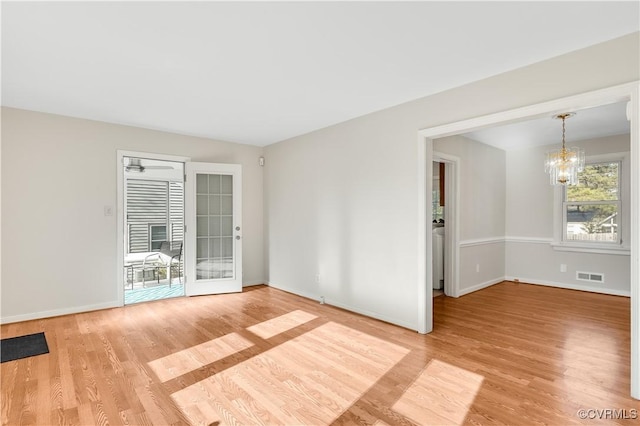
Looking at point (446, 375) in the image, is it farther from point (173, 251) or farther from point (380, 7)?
point (173, 251)

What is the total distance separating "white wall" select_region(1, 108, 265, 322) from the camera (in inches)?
151

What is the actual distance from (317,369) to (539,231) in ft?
17.3

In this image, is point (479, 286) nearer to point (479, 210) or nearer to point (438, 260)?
point (438, 260)

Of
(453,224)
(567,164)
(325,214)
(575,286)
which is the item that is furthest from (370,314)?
(575,286)

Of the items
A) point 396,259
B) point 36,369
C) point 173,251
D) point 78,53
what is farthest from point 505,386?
point 173,251

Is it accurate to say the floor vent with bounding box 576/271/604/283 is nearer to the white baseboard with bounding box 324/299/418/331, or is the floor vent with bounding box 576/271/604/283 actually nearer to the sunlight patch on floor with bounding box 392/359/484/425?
the white baseboard with bounding box 324/299/418/331

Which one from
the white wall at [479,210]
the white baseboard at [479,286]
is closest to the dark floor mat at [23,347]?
the white wall at [479,210]

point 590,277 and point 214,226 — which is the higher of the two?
point 214,226

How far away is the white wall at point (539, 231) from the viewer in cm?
529

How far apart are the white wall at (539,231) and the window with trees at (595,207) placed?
0.18 m

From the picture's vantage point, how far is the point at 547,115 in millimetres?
2713

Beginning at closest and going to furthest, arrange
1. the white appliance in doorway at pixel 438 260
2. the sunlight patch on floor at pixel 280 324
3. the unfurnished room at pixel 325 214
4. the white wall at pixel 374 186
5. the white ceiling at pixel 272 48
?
the white ceiling at pixel 272 48 → the unfurnished room at pixel 325 214 → the white wall at pixel 374 186 → the sunlight patch on floor at pixel 280 324 → the white appliance in doorway at pixel 438 260

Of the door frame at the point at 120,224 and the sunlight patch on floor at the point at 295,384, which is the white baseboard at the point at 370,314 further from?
the door frame at the point at 120,224

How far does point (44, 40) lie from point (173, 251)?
190 inches
